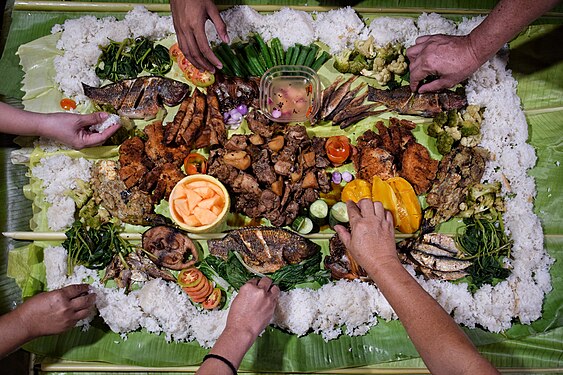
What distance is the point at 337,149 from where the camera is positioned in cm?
509

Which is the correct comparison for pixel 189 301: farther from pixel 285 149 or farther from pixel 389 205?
pixel 389 205

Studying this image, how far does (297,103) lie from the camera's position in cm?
524

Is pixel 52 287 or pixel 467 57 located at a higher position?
pixel 467 57

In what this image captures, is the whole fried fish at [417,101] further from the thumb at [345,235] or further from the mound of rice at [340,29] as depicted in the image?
the thumb at [345,235]

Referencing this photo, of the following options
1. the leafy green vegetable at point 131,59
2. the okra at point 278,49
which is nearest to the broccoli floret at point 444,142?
the okra at point 278,49

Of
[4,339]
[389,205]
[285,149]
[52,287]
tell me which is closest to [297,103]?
[285,149]

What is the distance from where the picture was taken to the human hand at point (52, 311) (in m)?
4.32

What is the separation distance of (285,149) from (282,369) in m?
2.23

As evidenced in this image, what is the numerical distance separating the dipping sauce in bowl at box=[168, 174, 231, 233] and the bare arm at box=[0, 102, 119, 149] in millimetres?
1109

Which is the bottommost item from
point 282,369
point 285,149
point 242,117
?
point 282,369

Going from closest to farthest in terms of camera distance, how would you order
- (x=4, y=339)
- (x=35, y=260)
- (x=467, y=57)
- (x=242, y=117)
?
(x=4, y=339), (x=467, y=57), (x=35, y=260), (x=242, y=117)

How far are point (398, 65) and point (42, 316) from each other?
4.41m

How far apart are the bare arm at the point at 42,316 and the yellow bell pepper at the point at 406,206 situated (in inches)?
127

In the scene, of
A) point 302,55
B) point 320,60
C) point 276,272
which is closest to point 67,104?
point 302,55
